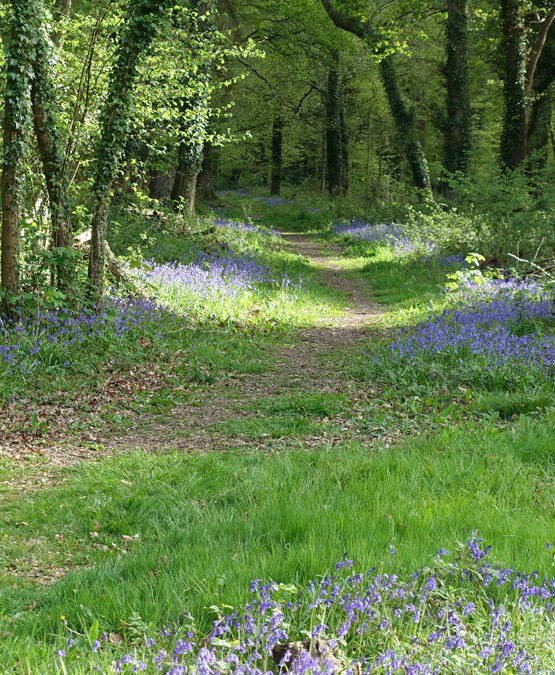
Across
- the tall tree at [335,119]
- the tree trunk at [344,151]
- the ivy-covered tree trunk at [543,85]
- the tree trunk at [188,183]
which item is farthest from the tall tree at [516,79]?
the tree trunk at [344,151]

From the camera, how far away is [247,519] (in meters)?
3.90

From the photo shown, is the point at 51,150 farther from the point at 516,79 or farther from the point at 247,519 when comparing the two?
the point at 516,79

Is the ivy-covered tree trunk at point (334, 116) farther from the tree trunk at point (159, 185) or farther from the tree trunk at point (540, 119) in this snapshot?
the tree trunk at point (159, 185)

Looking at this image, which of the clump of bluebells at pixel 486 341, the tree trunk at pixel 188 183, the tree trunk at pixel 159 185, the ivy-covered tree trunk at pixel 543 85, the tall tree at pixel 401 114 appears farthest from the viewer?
the tall tree at pixel 401 114

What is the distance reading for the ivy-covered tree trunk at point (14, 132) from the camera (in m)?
7.89

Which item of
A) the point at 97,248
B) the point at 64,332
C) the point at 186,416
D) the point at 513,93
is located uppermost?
the point at 513,93

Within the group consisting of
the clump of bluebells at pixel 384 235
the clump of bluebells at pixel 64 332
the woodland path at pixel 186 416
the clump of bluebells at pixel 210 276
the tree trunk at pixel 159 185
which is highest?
the tree trunk at pixel 159 185

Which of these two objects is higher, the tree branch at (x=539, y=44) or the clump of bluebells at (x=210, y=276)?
the tree branch at (x=539, y=44)

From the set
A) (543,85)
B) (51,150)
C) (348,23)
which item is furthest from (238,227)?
(543,85)

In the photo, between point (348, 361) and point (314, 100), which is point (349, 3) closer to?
point (314, 100)

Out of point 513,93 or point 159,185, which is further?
point 513,93

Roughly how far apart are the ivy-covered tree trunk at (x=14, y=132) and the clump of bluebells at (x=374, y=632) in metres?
6.72

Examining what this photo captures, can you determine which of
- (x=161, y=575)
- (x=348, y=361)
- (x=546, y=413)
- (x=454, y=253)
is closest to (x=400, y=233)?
(x=454, y=253)

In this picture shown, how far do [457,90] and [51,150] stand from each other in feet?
62.3
